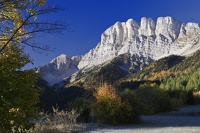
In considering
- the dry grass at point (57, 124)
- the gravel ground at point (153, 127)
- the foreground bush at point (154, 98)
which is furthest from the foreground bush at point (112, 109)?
the foreground bush at point (154, 98)

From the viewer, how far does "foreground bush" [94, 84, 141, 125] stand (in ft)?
68.1

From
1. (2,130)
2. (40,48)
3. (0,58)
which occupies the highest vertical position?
(40,48)

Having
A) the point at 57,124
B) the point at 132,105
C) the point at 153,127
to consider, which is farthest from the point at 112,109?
the point at 57,124

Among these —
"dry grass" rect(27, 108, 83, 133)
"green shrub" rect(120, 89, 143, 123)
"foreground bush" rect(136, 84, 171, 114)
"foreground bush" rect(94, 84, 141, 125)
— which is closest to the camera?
"dry grass" rect(27, 108, 83, 133)

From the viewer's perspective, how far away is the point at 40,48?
731 cm

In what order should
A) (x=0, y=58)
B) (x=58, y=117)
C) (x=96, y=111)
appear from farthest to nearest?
(x=96, y=111) < (x=58, y=117) < (x=0, y=58)

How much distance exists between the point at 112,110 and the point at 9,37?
48.1 ft

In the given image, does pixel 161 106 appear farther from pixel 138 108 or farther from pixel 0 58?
pixel 0 58

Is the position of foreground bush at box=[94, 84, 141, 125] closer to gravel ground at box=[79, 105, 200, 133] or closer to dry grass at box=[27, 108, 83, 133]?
gravel ground at box=[79, 105, 200, 133]

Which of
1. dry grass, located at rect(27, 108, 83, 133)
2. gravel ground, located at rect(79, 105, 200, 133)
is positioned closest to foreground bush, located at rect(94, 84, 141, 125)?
gravel ground, located at rect(79, 105, 200, 133)

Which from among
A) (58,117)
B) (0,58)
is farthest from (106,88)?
(0,58)

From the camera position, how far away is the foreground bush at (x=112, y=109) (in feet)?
68.1

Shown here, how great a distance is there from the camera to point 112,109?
2062 centimetres

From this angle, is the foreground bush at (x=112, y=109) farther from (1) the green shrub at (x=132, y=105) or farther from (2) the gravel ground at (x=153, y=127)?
(2) the gravel ground at (x=153, y=127)
